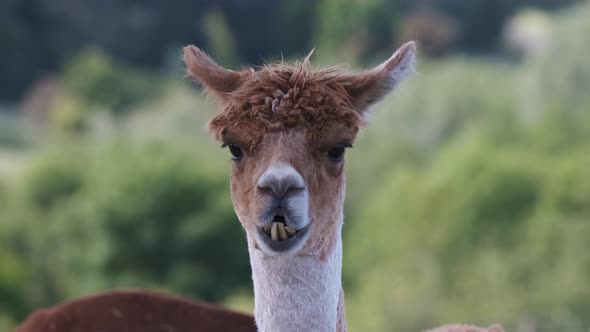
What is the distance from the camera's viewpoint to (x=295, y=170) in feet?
16.2

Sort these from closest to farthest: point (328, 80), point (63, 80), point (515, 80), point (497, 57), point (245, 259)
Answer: point (328, 80), point (245, 259), point (515, 80), point (497, 57), point (63, 80)

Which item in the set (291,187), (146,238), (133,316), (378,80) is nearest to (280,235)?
(291,187)

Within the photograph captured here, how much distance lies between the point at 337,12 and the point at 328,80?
4732 cm

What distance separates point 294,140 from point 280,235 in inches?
19.1

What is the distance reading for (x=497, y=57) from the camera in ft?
226

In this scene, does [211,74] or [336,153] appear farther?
[211,74]

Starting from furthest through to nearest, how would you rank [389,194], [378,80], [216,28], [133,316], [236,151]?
1. [216,28]
2. [389,194]
3. [133,316]
4. [378,80]
5. [236,151]

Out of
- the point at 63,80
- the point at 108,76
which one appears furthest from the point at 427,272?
the point at 63,80

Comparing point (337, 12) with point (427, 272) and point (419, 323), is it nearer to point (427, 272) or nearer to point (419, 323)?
point (427, 272)

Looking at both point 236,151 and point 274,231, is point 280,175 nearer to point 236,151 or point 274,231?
point 274,231

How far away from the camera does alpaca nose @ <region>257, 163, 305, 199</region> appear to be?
16.0 feet

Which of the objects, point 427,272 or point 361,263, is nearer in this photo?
point 427,272

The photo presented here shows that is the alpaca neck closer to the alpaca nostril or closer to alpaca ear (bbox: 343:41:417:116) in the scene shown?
the alpaca nostril

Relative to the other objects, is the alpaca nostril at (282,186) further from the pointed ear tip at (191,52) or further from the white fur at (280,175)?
the pointed ear tip at (191,52)
